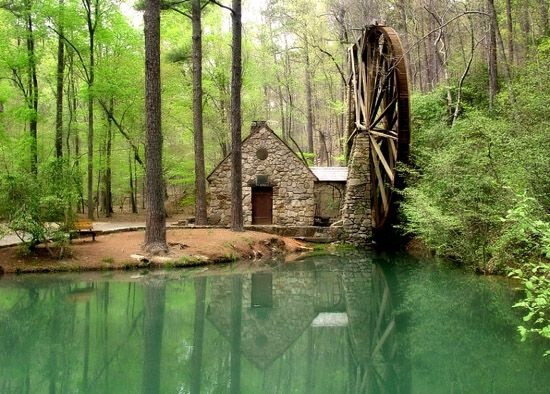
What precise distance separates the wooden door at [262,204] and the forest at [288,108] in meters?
3.25

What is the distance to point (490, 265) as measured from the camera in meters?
10.1

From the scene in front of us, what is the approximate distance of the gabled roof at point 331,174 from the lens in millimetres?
19359

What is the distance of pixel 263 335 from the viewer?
663cm

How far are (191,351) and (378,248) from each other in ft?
36.7

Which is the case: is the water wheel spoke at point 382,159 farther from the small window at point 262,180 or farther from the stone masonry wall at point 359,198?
the small window at point 262,180

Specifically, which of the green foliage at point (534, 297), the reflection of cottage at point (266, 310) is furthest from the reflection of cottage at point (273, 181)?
the green foliage at point (534, 297)

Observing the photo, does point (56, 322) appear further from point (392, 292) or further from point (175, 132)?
point (175, 132)

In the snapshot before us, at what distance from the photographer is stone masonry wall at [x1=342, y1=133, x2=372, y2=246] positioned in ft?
52.4

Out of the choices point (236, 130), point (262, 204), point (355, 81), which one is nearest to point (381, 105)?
point (355, 81)

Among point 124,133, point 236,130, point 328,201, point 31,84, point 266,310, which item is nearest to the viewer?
point 266,310

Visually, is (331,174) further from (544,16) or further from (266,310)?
(266,310)

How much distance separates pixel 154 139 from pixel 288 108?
22.6 meters

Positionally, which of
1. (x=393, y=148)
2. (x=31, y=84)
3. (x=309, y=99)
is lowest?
(x=393, y=148)

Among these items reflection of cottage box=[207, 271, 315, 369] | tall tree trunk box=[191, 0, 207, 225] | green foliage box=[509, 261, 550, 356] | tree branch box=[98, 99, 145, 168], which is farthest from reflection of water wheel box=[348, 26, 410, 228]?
tree branch box=[98, 99, 145, 168]
